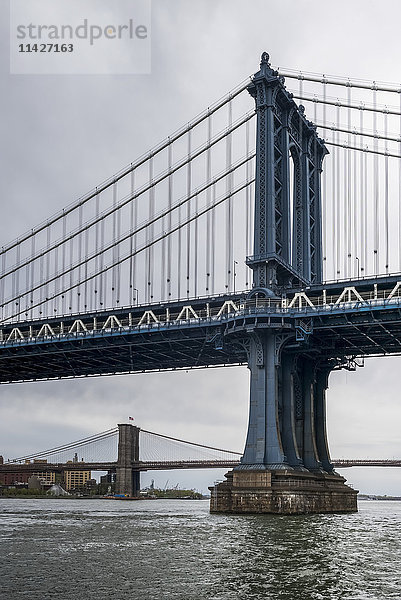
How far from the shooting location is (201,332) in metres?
86.3

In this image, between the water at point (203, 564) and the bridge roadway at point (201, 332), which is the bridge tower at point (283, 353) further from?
the water at point (203, 564)

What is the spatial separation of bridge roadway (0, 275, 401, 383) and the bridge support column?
2.17 metres

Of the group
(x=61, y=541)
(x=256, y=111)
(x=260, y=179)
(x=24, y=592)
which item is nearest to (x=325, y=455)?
(x=260, y=179)

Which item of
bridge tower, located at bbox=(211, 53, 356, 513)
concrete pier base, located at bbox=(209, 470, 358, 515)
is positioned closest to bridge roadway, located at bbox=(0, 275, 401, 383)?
bridge tower, located at bbox=(211, 53, 356, 513)

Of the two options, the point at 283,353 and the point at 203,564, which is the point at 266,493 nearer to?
the point at 283,353

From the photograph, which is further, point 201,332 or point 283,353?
point 201,332

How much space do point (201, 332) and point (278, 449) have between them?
18154 mm

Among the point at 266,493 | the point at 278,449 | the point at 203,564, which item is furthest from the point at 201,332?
the point at 203,564

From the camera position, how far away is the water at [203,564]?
88.8 ft

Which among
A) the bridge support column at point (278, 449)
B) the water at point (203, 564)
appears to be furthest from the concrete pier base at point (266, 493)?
the water at point (203, 564)

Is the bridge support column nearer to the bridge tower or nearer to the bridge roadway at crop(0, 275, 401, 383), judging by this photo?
the bridge tower

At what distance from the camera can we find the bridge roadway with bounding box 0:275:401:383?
74500 millimetres

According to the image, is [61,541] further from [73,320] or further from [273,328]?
[73,320]

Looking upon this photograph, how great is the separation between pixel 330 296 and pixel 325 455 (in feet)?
73.4
